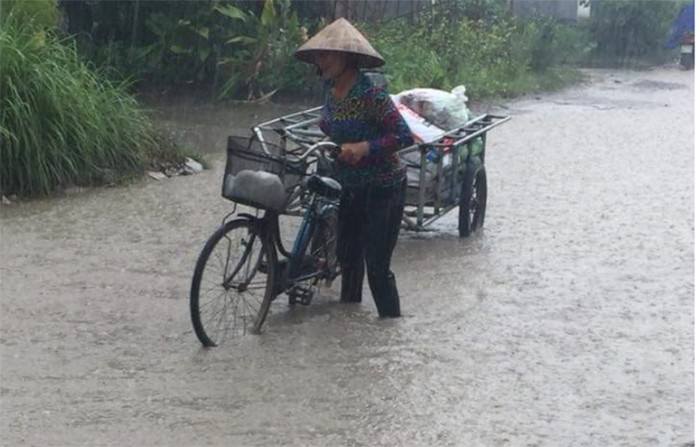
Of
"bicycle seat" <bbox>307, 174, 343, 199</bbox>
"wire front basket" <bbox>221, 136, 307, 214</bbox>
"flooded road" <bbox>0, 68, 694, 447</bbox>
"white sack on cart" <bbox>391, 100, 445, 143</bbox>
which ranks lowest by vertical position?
"flooded road" <bbox>0, 68, 694, 447</bbox>

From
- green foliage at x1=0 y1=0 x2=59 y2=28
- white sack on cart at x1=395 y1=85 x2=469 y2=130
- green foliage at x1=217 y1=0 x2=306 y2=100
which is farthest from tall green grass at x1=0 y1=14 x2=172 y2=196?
green foliage at x1=217 y1=0 x2=306 y2=100

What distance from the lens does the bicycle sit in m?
7.24

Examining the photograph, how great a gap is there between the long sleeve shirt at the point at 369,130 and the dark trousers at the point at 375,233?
0.07 meters

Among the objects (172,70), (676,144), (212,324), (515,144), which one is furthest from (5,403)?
(172,70)

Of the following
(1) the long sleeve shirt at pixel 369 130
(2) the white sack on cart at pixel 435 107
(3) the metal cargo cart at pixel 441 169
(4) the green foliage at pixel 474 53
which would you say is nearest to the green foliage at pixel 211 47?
(4) the green foliage at pixel 474 53

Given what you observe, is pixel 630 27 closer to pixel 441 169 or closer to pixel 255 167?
pixel 441 169

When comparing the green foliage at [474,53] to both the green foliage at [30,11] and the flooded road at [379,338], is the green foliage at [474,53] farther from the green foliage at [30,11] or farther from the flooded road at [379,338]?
the flooded road at [379,338]

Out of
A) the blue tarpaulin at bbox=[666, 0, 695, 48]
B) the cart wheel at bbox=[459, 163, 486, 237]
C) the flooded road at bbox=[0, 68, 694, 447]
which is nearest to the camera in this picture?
the flooded road at bbox=[0, 68, 694, 447]

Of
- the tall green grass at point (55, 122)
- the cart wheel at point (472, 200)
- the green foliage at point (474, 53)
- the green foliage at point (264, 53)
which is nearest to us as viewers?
the cart wheel at point (472, 200)

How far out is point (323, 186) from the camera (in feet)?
25.0

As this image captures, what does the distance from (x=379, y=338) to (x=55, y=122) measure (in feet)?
15.0

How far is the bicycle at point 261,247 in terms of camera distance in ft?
23.7

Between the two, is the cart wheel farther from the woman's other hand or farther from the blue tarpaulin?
the blue tarpaulin

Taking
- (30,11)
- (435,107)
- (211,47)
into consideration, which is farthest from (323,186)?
(211,47)
